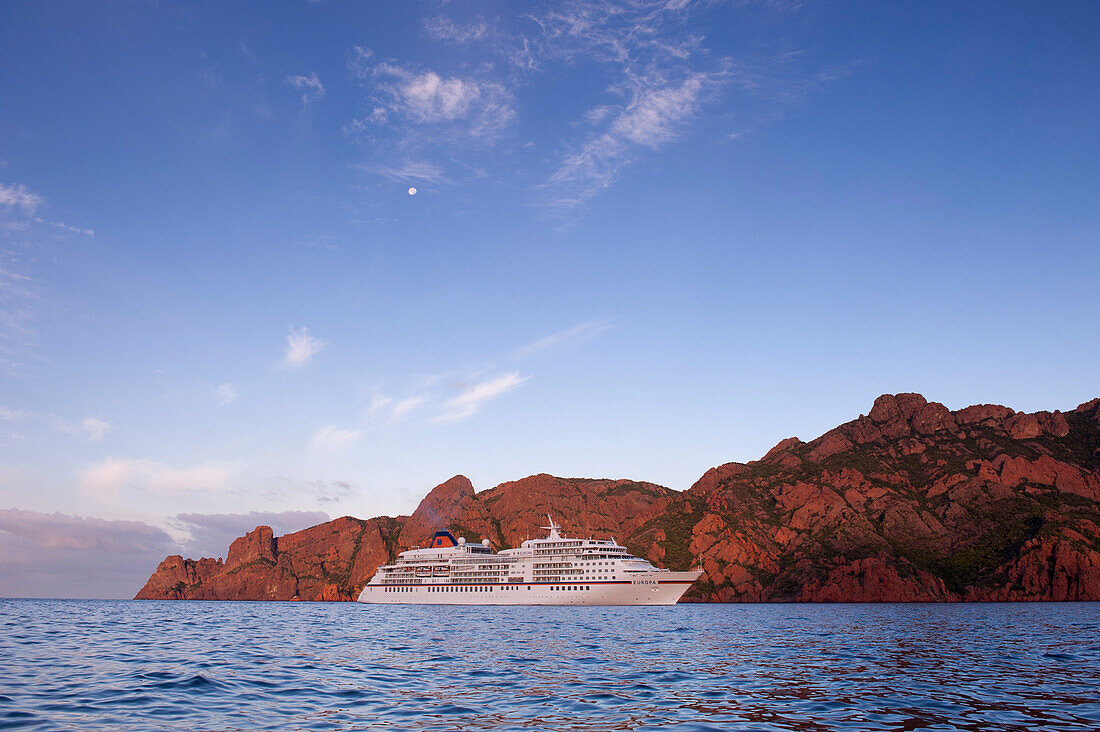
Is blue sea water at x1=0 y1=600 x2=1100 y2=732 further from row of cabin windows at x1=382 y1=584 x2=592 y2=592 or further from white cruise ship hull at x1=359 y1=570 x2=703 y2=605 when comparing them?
row of cabin windows at x1=382 y1=584 x2=592 y2=592

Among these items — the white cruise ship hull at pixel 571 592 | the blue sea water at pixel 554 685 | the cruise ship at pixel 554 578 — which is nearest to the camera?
the blue sea water at pixel 554 685

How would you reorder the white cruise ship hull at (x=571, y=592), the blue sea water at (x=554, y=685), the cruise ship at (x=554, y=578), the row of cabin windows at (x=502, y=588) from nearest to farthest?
the blue sea water at (x=554, y=685)
the white cruise ship hull at (x=571, y=592)
the cruise ship at (x=554, y=578)
the row of cabin windows at (x=502, y=588)

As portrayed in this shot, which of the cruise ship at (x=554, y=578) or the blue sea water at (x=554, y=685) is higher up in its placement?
the cruise ship at (x=554, y=578)

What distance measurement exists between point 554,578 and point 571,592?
6.83 metres

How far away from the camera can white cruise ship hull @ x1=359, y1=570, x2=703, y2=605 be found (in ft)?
530

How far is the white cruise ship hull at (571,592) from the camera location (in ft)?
530

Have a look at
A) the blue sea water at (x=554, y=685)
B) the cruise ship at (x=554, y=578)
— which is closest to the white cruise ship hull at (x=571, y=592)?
the cruise ship at (x=554, y=578)

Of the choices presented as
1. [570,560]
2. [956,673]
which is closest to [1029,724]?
[956,673]

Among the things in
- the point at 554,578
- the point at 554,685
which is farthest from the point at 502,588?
the point at 554,685

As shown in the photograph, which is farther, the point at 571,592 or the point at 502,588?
the point at 502,588

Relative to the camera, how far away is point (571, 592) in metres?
170

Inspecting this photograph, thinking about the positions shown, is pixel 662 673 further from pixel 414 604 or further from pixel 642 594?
pixel 414 604

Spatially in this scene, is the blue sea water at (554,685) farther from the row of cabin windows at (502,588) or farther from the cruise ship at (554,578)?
the row of cabin windows at (502,588)

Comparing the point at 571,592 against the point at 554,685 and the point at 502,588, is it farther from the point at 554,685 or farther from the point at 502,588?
the point at 554,685
